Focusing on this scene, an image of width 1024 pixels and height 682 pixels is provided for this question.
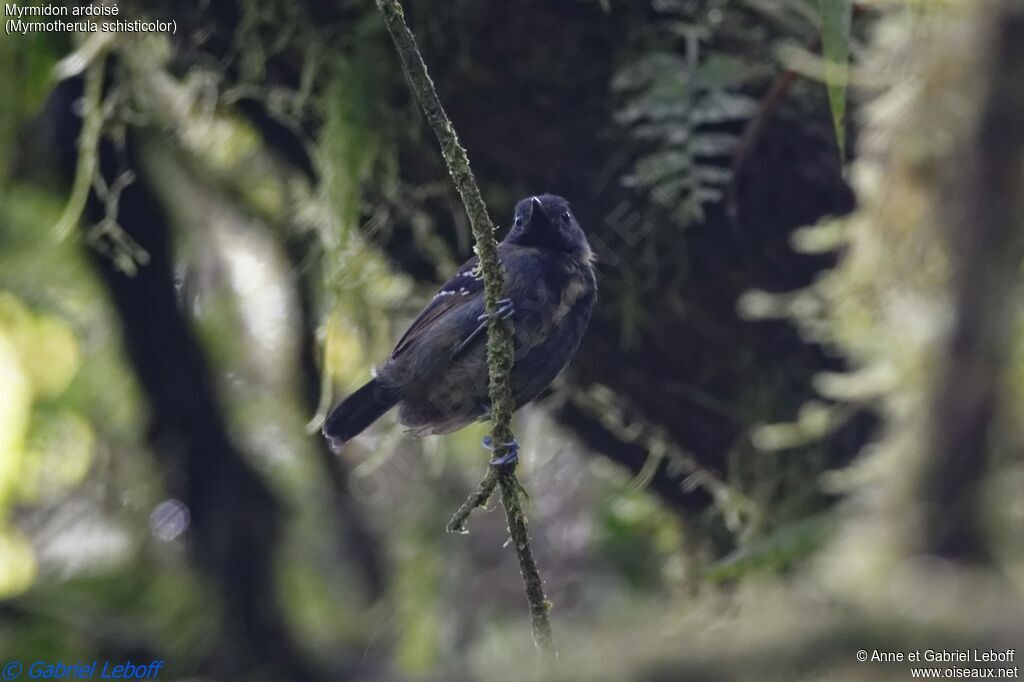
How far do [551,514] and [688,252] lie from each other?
1.99 m

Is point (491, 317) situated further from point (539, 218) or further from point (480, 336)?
point (539, 218)

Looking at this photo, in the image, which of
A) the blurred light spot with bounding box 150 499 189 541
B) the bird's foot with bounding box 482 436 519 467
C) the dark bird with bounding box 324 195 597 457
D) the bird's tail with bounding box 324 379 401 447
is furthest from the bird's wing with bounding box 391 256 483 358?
the blurred light spot with bounding box 150 499 189 541

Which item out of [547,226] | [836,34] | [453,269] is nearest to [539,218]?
[547,226]

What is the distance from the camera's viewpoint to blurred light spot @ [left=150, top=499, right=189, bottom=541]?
408 cm

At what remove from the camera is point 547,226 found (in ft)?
10.6

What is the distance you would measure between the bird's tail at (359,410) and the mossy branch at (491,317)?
938 mm

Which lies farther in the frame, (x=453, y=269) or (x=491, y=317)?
(x=453, y=269)

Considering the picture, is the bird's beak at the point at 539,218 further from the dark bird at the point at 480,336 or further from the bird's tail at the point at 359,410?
the bird's tail at the point at 359,410

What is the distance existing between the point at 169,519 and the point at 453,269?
51.4 inches

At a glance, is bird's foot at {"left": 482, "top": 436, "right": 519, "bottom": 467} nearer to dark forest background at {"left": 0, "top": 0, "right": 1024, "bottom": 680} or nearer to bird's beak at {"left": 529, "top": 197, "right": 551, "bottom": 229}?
dark forest background at {"left": 0, "top": 0, "right": 1024, "bottom": 680}

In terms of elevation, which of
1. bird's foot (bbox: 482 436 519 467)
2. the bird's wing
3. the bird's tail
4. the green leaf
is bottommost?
bird's foot (bbox: 482 436 519 467)

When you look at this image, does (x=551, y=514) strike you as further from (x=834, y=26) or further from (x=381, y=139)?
(x=834, y=26)

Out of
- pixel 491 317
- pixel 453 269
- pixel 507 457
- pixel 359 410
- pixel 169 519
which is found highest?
pixel 453 269

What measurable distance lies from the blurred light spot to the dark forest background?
0.01 metres
